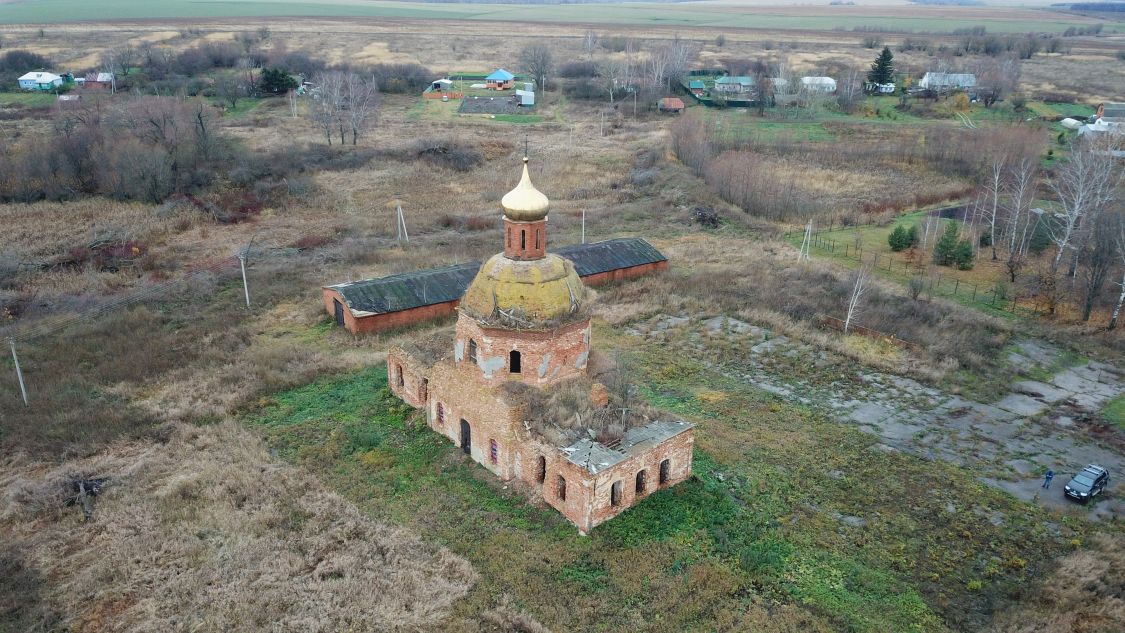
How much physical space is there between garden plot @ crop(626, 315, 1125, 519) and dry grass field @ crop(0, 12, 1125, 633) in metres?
0.55

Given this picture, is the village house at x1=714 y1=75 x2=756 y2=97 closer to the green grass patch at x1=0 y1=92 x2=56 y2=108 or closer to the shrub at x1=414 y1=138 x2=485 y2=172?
the shrub at x1=414 y1=138 x2=485 y2=172

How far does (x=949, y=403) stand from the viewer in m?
24.8

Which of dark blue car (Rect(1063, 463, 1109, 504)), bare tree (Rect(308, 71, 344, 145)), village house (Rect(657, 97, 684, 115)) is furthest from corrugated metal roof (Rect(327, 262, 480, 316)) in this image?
village house (Rect(657, 97, 684, 115))

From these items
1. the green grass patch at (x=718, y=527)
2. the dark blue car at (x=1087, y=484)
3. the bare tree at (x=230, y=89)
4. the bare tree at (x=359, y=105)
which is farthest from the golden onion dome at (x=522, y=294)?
the bare tree at (x=230, y=89)

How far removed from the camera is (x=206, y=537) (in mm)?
17328

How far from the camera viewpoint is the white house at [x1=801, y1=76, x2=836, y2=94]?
80613 millimetres

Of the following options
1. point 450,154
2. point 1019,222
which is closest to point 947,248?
point 1019,222

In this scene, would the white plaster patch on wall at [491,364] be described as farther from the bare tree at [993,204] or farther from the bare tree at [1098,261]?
the bare tree at [993,204]

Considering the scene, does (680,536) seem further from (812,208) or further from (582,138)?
(582,138)

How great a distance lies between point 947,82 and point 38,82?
10360 centimetres

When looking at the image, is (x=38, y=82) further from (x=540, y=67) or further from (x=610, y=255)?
(x=610, y=255)

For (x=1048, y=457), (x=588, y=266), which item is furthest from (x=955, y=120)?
(x=1048, y=457)

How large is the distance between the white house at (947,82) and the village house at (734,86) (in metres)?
20.5

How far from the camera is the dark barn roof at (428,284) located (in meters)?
29.3
